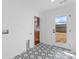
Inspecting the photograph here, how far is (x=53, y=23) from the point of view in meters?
5.27

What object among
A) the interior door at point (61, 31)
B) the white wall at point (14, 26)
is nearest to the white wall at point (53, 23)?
the interior door at point (61, 31)

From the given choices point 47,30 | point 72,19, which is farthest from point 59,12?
point 47,30

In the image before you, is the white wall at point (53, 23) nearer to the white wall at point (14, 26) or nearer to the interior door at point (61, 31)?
the interior door at point (61, 31)

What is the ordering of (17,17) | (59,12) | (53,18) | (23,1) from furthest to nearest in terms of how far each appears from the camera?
(53,18) → (59,12) → (23,1) → (17,17)

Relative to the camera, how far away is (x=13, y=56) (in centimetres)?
305

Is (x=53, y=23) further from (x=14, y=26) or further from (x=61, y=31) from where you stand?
(x=14, y=26)

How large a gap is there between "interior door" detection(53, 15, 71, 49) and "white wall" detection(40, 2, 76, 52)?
62mm

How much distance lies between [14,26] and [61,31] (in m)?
2.71

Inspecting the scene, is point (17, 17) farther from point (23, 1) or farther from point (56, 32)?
point (56, 32)

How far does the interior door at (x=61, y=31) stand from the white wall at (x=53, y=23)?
2.5 inches

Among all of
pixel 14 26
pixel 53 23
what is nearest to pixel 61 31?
pixel 53 23

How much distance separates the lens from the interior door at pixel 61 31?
4379 mm

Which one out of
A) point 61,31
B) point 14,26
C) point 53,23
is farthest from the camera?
point 53,23

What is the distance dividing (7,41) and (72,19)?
3.02 metres
